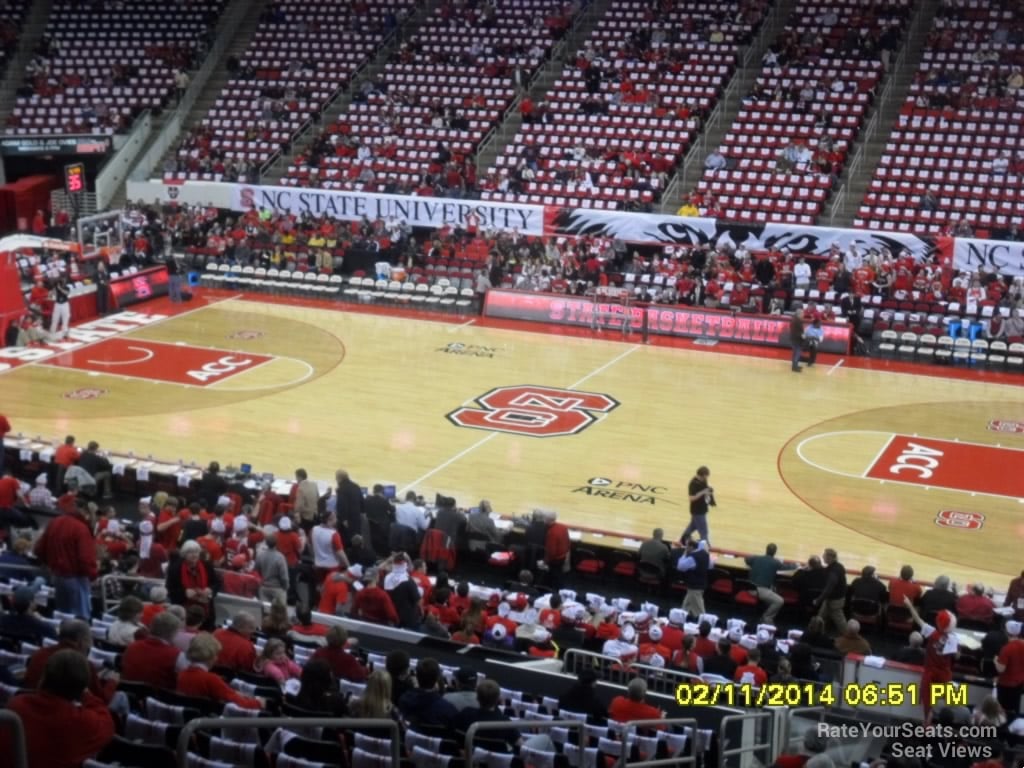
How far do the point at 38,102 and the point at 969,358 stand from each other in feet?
102

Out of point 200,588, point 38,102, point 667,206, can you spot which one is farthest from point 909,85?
point 200,588

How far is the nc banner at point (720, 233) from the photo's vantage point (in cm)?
3338

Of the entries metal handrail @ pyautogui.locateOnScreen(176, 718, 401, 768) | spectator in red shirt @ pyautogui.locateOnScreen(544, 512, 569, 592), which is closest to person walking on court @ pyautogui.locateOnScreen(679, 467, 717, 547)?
spectator in red shirt @ pyautogui.locateOnScreen(544, 512, 569, 592)

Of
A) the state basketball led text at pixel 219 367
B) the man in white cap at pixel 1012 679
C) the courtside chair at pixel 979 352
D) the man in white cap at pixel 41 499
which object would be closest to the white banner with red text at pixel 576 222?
the courtside chair at pixel 979 352

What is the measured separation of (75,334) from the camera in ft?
108

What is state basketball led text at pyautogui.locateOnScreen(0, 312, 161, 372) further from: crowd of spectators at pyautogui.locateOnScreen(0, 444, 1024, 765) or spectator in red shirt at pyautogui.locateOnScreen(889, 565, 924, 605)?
spectator in red shirt at pyautogui.locateOnScreen(889, 565, 924, 605)

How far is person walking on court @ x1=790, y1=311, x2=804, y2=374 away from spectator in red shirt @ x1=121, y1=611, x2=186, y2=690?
2209 centimetres

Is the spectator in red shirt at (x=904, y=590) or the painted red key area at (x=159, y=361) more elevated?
the painted red key area at (x=159, y=361)

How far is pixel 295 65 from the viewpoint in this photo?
46.0 meters

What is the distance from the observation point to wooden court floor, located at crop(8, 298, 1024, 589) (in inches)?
873

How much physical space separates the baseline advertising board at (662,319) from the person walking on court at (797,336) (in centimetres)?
170

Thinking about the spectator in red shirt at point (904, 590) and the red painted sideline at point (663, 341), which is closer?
the spectator in red shirt at point (904, 590)

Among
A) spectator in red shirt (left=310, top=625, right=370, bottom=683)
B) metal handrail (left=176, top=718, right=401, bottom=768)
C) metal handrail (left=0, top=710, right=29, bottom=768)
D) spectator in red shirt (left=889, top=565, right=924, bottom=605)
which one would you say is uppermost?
metal handrail (left=0, top=710, right=29, bottom=768)

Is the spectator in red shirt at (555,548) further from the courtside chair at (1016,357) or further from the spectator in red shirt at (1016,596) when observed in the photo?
the courtside chair at (1016,357)
